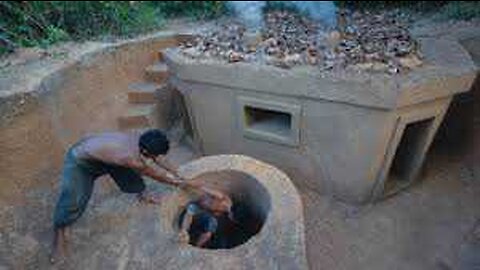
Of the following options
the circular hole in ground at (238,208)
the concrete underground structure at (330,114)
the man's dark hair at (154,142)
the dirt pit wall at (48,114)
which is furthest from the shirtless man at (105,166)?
the concrete underground structure at (330,114)

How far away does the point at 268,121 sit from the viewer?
6062 mm

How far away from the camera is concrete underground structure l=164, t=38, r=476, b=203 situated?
200 inches

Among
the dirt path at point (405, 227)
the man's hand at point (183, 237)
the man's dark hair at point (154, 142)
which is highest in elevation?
the man's dark hair at point (154, 142)

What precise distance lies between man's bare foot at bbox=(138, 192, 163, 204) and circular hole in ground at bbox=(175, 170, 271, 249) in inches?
17.1

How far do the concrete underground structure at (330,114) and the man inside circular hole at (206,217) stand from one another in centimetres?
117

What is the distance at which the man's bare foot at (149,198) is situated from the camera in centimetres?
512

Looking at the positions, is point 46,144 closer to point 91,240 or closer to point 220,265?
point 91,240

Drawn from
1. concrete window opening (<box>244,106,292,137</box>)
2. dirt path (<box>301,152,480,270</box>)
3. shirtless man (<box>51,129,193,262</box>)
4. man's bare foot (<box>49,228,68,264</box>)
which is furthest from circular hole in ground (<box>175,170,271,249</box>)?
man's bare foot (<box>49,228,68,264</box>)

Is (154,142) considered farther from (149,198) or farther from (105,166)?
(149,198)

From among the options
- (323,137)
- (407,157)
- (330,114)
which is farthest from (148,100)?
(407,157)

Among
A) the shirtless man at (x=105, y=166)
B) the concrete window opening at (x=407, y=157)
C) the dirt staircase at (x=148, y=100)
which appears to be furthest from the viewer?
the dirt staircase at (x=148, y=100)

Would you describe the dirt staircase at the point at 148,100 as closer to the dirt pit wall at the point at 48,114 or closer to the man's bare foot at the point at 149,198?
the dirt pit wall at the point at 48,114

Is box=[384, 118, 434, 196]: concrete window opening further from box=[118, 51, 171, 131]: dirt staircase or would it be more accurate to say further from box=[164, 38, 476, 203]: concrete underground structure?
box=[118, 51, 171, 131]: dirt staircase

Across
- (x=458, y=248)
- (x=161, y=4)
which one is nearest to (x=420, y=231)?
(x=458, y=248)
